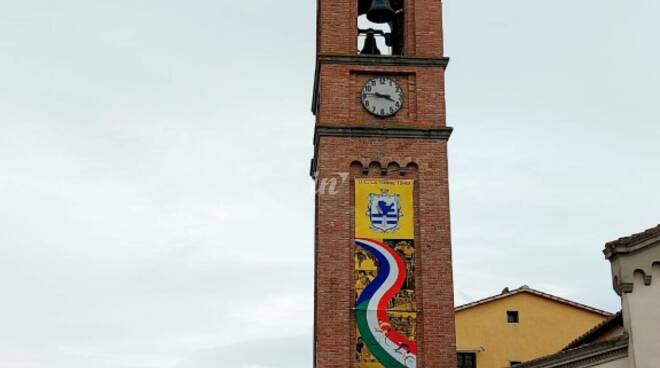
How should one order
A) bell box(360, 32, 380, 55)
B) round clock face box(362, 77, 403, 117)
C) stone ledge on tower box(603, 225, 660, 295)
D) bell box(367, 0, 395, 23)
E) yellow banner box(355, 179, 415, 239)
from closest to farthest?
stone ledge on tower box(603, 225, 660, 295) → yellow banner box(355, 179, 415, 239) → round clock face box(362, 77, 403, 117) → bell box(367, 0, 395, 23) → bell box(360, 32, 380, 55)

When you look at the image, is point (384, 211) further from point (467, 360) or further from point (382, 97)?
point (467, 360)

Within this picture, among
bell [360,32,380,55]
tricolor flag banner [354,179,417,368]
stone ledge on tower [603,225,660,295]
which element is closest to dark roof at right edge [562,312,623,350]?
stone ledge on tower [603,225,660,295]

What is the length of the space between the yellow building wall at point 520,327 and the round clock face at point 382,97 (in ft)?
34.8

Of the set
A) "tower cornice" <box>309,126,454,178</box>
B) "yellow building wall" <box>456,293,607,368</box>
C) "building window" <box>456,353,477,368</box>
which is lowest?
"building window" <box>456,353,477,368</box>

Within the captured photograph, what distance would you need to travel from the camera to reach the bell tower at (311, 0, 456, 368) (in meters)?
23.7

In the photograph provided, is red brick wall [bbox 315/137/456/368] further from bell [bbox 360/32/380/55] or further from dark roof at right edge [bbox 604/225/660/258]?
dark roof at right edge [bbox 604/225/660/258]

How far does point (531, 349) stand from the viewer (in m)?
34.4

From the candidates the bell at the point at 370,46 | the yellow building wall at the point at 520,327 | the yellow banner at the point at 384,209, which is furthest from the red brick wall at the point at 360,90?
the yellow building wall at the point at 520,327

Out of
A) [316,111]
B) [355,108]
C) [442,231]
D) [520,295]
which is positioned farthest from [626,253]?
[520,295]

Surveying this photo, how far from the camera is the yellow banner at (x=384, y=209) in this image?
24.5 m

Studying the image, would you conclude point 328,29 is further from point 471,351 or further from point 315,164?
point 471,351

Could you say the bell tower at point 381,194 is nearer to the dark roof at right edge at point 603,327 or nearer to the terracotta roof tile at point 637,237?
the dark roof at right edge at point 603,327

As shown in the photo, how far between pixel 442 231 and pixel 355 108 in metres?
3.71

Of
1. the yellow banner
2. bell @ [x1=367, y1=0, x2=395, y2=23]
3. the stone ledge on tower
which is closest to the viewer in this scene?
the stone ledge on tower
